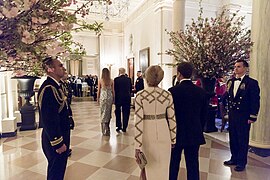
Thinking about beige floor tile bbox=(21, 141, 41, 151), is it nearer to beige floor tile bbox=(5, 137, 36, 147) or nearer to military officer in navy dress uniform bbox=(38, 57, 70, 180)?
beige floor tile bbox=(5, 137, 36, 147)

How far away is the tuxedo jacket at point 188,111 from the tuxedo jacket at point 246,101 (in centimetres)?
114

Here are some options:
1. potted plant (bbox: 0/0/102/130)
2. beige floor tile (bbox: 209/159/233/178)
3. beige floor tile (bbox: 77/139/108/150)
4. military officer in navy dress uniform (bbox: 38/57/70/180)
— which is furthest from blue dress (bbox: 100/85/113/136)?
potted plant (bbox: 0/0/102/130)

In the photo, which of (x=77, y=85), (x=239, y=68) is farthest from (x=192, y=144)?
(x=77, y=85)

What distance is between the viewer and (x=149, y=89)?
2125 mm

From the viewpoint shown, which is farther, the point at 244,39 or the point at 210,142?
the point at 210,142

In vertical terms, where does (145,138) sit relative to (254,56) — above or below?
below

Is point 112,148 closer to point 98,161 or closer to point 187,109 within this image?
point 98,161

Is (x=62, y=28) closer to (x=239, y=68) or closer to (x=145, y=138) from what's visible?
(x=145, y=138)

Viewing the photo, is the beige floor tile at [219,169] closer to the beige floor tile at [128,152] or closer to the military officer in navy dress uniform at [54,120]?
the beige floor tile at [128,152]

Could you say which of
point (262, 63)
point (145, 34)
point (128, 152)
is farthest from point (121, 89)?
point (145, 34)

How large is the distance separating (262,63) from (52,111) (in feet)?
10.8

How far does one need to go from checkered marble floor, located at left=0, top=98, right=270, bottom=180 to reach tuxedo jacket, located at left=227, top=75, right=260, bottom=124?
0.81 m

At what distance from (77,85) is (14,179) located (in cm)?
1106

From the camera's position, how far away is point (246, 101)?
312 centimetres
